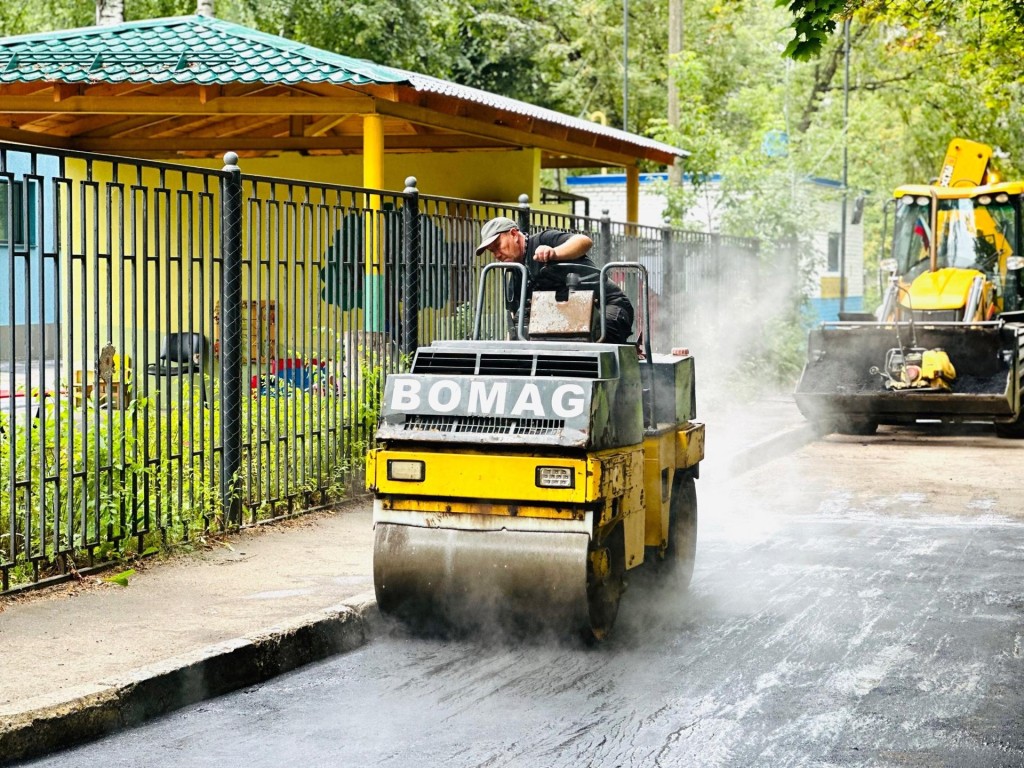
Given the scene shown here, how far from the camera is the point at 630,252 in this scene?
57.7ft

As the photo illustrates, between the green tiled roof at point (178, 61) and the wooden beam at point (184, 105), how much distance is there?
1.75ft

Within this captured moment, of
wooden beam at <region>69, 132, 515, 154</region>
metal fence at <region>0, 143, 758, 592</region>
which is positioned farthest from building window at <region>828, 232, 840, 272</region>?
metal fence at <region>0, 143, 758, 592</region>

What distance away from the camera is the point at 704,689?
250 inches

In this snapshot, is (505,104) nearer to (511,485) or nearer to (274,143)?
(274,143)

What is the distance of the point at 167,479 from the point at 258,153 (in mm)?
13601

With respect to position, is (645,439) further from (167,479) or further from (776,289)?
(776,289)

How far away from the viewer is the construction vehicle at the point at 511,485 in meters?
6.70

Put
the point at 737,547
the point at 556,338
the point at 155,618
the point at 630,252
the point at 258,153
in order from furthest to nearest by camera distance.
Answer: the point at 258,153 → the point at 630,252 → the point at 737,547 → the point at 556,338 → the point at 155,618

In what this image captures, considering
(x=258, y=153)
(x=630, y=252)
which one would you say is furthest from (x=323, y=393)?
(x=258, y=153)

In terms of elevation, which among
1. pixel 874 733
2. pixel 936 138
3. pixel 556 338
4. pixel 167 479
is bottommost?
pixel 874 733

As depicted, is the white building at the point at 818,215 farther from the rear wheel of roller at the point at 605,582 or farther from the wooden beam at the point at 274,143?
the rear wheel of roller at the point at 605,582

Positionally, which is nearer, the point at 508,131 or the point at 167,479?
the point at 167,479

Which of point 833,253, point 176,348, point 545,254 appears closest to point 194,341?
point 176,348

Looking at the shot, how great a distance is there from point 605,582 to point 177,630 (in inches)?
81.5
